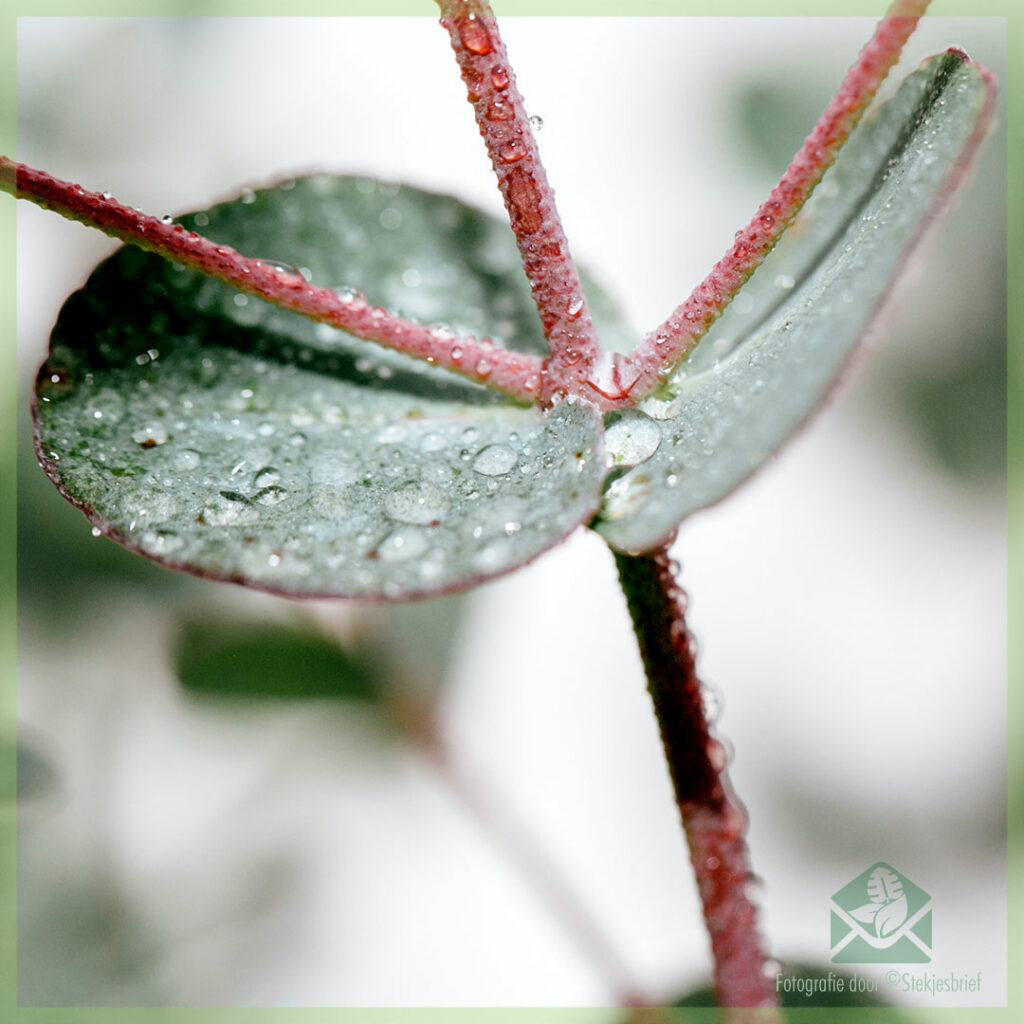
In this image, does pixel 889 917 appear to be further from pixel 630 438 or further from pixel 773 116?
pixel 773 116

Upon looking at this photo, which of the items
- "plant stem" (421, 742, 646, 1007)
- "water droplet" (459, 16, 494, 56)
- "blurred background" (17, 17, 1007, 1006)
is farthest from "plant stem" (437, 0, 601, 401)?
"plant stem" (421, 742, 646, 1007)

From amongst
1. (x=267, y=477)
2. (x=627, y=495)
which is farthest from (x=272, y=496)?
(x=627, y=495)

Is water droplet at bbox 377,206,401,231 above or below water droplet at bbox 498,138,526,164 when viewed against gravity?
above

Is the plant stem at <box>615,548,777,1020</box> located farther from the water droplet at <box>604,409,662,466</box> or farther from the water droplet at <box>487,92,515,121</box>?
the water droplet at <box>487,92,515,121</box>

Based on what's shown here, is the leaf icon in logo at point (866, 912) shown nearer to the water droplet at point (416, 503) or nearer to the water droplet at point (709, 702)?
the water droplet at point (709, 702)

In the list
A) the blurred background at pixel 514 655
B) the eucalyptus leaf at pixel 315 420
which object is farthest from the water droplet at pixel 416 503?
the blurred background at pixel 514 655
